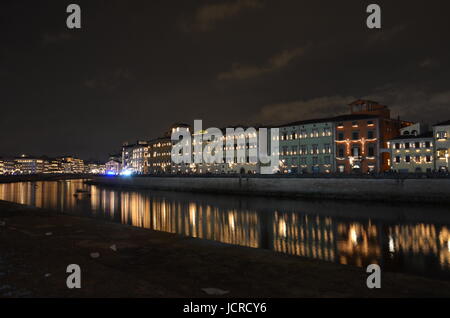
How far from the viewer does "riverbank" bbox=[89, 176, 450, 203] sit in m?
48.2

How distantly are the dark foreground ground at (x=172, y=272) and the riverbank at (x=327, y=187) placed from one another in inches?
1721

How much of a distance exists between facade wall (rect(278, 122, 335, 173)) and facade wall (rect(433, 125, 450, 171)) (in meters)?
24.3

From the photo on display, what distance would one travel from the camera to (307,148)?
91812 mm

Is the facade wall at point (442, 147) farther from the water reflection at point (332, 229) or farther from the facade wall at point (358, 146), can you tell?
the water reflection at point (332, 229)

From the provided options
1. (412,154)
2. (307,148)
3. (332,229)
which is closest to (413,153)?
(412,154)

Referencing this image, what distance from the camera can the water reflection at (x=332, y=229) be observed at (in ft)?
71.4

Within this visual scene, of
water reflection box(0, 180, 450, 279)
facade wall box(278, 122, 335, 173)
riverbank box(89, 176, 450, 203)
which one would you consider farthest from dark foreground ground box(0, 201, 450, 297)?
facade wall box(278, 122, 335, 173)

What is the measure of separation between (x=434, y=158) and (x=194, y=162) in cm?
8617

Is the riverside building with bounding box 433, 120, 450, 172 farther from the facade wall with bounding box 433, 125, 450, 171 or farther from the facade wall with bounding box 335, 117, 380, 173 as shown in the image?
the facade wall with bounding box 335, 117, 380, 173

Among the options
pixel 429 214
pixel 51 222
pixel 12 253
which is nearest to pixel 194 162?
pixel 429 214

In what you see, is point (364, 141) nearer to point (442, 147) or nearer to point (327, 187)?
point (442, 147)

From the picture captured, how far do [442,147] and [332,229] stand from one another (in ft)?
166

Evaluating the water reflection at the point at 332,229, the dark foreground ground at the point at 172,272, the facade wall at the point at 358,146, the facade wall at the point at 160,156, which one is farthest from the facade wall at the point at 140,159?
the dark foreground ground at the point at 172,272
